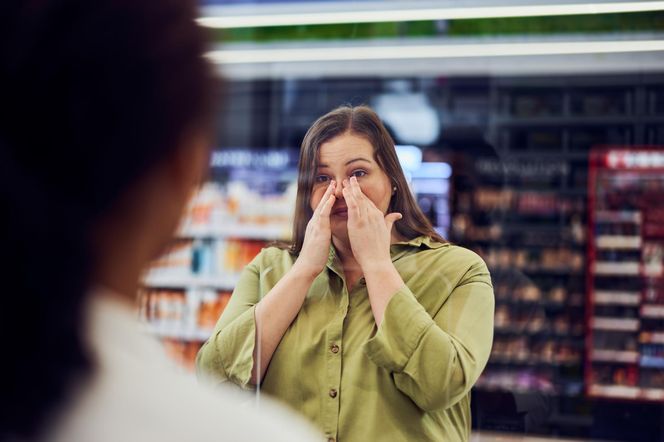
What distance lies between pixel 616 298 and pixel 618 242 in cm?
36

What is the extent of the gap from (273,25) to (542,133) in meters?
3.09

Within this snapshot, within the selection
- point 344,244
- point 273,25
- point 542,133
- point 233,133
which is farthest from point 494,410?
point 542,133

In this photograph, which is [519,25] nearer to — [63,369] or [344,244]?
[344,244]

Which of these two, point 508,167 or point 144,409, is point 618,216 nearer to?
point 508,167

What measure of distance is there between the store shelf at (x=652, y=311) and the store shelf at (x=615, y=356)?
240 mm

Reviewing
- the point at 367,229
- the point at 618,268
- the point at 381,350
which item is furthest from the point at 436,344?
the point at 618,268

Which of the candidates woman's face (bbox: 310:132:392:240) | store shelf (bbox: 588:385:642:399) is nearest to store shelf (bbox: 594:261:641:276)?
store shelf (bbox: 588:385:642:399)

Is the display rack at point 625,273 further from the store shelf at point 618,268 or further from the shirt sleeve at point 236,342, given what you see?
the shirt sleeve at point 236,342

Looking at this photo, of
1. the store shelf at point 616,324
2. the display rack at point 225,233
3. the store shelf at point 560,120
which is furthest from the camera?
the store shelf at point 560,120

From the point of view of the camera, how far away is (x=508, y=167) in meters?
5.29

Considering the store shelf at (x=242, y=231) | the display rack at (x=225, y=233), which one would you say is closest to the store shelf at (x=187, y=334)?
the display rack at (x=225, y=233)

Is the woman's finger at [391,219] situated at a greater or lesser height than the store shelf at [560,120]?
lesser

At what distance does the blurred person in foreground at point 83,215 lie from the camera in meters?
0.40

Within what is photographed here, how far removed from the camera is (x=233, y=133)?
349 cm
